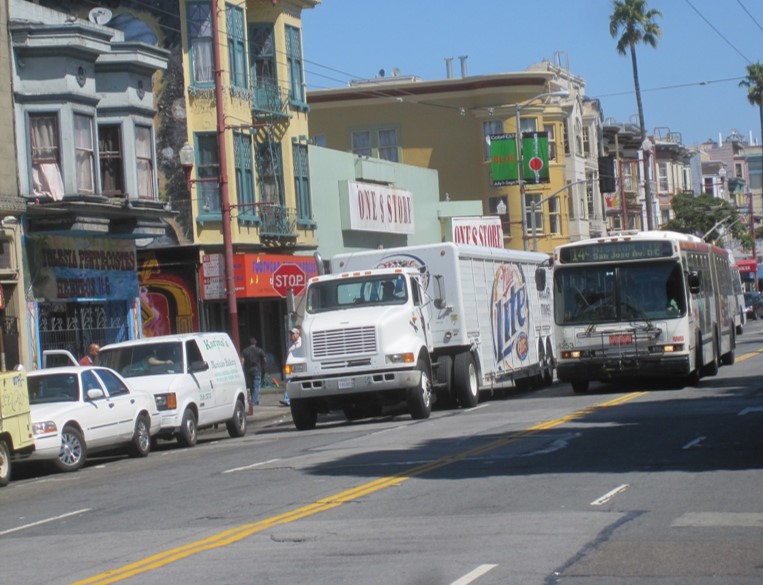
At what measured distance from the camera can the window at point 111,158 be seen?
33875 millimetres

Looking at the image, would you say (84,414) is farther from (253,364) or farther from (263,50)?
(263,50)

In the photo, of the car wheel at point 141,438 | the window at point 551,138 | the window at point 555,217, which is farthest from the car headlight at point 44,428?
the window at point 551,138

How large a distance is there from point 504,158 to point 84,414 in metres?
34.6

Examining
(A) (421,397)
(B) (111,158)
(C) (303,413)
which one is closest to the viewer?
(A) (421,397)

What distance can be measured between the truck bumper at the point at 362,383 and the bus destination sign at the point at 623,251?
19.0ft

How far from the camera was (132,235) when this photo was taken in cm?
3419

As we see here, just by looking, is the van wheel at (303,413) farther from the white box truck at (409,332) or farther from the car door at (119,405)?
the car door at (119,405)

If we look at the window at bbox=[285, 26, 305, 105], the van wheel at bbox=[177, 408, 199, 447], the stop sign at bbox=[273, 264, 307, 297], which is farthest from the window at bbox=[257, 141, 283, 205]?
the van wheel at bbox=[177, 408, 199, 447]

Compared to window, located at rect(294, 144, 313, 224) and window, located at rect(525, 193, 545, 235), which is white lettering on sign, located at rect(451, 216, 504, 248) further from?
window, located at rect(294, 144, 313, 224)

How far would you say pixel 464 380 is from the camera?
28078 mm

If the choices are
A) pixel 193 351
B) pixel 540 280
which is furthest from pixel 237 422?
pixel 540 280

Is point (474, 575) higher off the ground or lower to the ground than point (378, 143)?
lower

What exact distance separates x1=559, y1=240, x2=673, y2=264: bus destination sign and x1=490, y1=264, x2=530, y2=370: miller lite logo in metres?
2.59

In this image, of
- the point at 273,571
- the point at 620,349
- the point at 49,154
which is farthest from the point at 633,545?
the point at 49,154
